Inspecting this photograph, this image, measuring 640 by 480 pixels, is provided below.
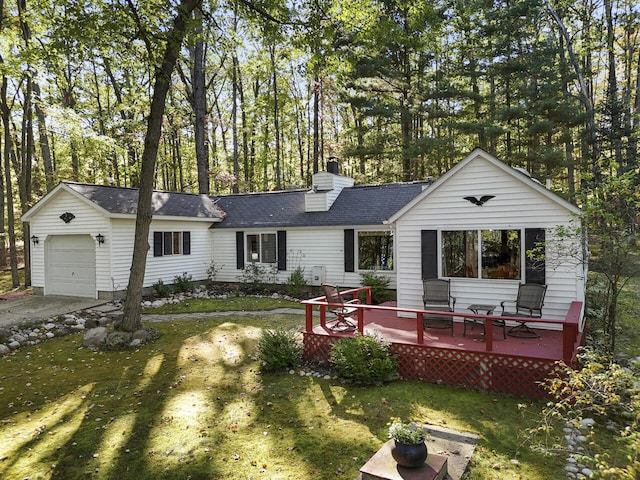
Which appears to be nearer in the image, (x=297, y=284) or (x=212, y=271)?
(x=297, y=284)

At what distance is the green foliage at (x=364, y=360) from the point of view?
22.5 feet

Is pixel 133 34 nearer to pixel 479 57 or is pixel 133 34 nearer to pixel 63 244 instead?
pixel 63 244

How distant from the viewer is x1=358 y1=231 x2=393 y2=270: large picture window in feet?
45.8

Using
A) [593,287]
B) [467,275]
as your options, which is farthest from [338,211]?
[593,287]

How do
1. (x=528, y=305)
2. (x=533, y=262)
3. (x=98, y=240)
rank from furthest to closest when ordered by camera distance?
(x=98, y=240), (x=533, y=262), (x=528, y=305)

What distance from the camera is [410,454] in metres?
4.01

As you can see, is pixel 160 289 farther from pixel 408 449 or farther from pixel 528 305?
pixel 408 449

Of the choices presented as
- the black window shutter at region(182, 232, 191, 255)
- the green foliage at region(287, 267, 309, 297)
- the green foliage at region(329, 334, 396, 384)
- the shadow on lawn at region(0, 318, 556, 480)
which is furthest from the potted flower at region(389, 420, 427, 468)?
the black window shutter at region(182, 232, 191, 255)

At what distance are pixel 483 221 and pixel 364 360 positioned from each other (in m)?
4.35

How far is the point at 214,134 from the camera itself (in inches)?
1287

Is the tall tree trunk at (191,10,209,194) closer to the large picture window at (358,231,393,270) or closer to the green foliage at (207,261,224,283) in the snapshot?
the green foliage at (207,261,224,283)

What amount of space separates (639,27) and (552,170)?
338 inches

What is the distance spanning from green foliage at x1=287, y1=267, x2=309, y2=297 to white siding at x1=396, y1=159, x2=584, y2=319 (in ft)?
18.8

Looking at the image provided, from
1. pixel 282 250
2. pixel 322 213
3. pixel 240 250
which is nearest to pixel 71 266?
pixel 240 250
